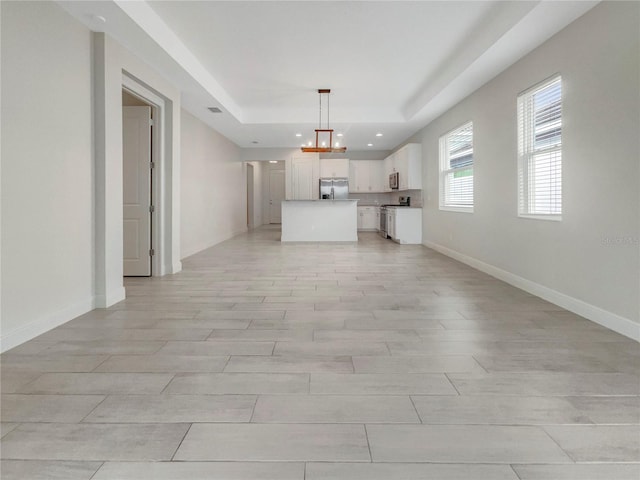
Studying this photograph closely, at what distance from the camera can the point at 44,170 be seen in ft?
9.48

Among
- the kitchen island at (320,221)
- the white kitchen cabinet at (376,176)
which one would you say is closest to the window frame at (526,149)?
the kitchen island at (320,221)

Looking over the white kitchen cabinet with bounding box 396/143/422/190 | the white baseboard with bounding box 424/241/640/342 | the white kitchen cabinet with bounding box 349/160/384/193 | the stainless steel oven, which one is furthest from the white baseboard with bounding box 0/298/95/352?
the white kitchen cabinet with bounding box 349/160/384/193

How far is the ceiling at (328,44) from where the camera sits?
3.57 metres

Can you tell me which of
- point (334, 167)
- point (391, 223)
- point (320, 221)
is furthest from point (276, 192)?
point (391, 223)

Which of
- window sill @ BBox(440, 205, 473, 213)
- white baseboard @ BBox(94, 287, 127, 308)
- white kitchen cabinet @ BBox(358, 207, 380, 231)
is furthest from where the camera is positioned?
white kitchen cabinet @ BBox(358, 207, 380, 231)

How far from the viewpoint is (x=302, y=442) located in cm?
152

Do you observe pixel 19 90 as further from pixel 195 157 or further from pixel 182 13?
pixel 195 157

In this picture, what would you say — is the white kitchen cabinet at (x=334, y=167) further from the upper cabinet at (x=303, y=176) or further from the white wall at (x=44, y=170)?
the white wall at (x=44, y=170)

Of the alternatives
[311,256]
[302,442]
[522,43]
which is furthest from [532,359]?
[311,256]

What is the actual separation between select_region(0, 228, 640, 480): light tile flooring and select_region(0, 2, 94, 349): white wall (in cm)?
29

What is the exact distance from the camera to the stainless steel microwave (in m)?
9.91

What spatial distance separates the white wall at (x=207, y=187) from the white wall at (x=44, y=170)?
3.24 meters

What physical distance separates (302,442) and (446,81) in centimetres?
509

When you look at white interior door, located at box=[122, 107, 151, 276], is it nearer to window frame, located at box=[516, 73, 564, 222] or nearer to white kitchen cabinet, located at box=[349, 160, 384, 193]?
window frame, located at box=[516, 73, 564, 222]
